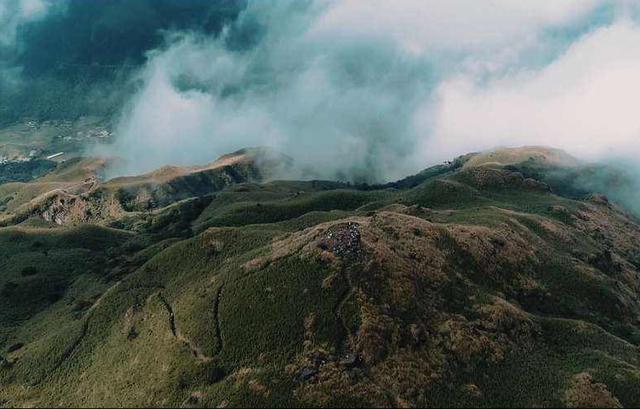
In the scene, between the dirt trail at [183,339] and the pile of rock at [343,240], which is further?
the pile of rock at [343,240]

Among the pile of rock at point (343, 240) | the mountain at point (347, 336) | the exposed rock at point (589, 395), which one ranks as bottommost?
the exposed rock at point (589, 395)

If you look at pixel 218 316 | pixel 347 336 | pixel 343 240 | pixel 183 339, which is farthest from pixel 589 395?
pixel 183 339

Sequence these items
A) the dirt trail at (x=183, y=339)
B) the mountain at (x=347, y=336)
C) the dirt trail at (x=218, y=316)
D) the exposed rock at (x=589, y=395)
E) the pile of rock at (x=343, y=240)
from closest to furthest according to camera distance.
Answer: the exposed rock at (x=589, y=395)
the mountain at (x=347, y=336)
the dirt trail at (x=183, y=339)
the dirt trail at (x=218, y=316)
the pile of rock at (x=343, y=240)

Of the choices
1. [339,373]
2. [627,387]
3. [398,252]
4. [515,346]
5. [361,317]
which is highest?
[398,252]

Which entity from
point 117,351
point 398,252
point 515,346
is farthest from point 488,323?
point 117,351

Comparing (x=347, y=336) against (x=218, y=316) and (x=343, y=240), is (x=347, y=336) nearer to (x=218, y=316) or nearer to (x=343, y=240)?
(x=343, y=240)

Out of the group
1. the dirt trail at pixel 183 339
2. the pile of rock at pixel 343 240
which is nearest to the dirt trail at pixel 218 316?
the dirt trail at pixel 183 339

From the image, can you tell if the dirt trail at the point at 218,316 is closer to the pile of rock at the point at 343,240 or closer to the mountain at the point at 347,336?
the mountain at the point at 347,336

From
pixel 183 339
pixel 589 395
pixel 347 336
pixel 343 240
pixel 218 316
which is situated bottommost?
pixel 589 395

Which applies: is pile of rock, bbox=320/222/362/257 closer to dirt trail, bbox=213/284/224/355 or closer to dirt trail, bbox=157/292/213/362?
dirt trail, bbox=213/284/224/355

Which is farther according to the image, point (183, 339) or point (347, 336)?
point (183, 339)

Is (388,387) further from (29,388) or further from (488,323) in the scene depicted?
(29,388)
